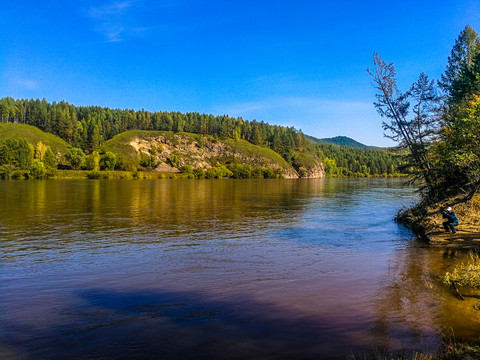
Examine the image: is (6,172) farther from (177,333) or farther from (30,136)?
(177,333)

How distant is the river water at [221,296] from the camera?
8.53m

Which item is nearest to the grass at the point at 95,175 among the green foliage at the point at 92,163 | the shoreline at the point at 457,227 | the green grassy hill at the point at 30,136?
the green foliage at the point at 92,163

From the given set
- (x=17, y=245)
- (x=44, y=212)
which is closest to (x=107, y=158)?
(x=44, y=212)

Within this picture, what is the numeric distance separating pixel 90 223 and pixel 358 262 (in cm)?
2360

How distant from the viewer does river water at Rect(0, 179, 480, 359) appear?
853 cm

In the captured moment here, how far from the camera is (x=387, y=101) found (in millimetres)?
33969

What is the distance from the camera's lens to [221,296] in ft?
40.1

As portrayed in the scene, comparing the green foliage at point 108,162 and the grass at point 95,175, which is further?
the green foliage at point 108,162

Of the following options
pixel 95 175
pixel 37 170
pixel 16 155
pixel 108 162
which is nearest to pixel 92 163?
pixel 108 162

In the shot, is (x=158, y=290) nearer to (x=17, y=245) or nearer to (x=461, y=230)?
(x=17, y=245)

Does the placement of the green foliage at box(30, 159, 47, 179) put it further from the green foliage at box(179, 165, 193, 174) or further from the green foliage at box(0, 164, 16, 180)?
the green foliage at box(179, 165, 193, 174)

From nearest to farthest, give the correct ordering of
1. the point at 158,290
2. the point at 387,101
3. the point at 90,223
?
the point at 158,290 → the point at 90,223 → the point at 387,101

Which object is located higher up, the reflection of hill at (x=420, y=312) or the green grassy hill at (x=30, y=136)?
the green grassy hill at (x=30, y=136)

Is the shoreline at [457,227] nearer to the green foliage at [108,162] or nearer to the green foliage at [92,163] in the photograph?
the green foliage at [92,163]
